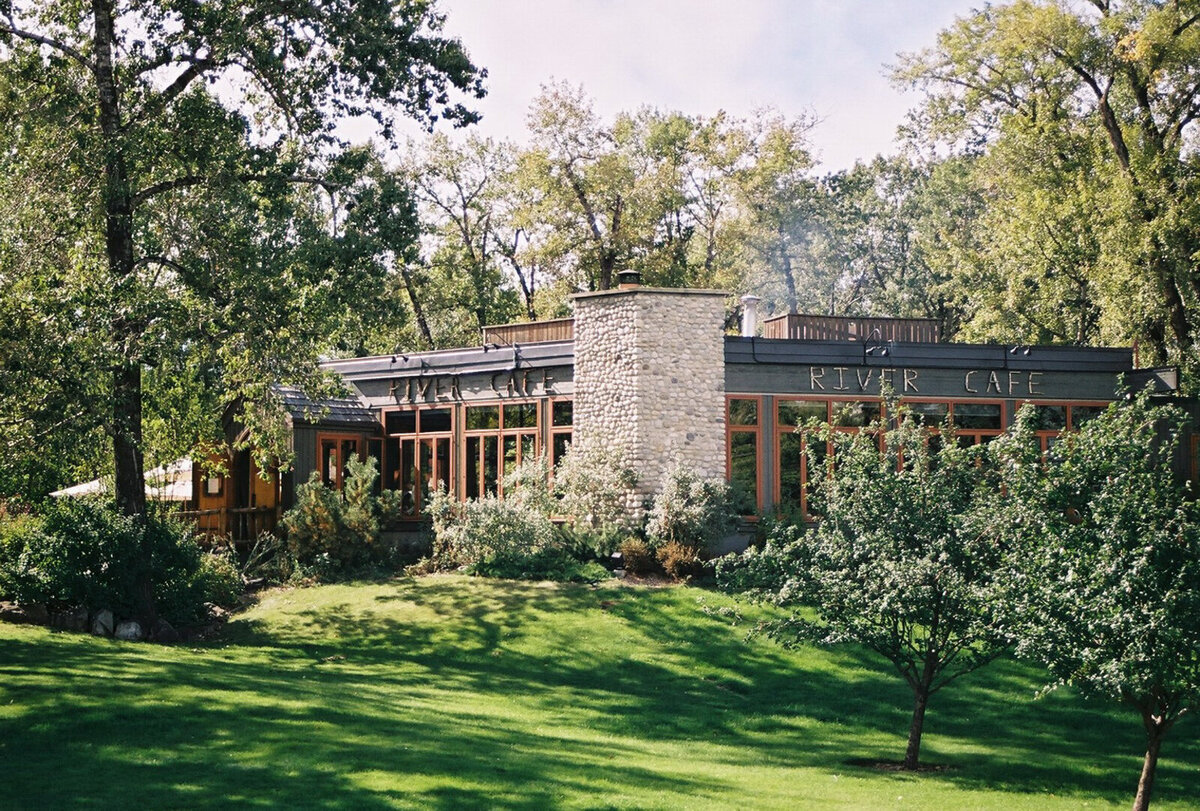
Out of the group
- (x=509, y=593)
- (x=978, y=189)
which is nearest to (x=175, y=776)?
(x=509, y=593)

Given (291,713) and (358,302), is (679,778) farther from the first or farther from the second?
(358,302)

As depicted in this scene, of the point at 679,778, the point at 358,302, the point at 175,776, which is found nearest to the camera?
the point at 175,776

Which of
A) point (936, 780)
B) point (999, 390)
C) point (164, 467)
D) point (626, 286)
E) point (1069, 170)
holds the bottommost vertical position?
point (936, 780)

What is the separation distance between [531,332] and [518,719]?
14.4m

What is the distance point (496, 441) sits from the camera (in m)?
26.5

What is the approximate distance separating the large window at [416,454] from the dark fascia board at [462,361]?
936 millimetres

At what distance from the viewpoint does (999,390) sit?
25.2 m

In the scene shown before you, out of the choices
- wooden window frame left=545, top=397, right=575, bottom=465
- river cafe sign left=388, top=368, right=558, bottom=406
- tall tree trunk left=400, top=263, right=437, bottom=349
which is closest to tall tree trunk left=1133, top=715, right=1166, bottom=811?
wooden window frame left=545, top=397, right=575, bottom=465

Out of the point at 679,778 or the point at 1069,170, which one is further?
the point at 1069,170

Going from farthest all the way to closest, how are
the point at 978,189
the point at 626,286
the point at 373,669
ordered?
the point at 978,189, the point at 626,286, the point at 373,669

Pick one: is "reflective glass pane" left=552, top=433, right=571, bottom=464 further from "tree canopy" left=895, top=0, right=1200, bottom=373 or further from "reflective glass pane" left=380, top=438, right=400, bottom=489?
"tree canopy" left=895, top=0, right=1200, bottom=373

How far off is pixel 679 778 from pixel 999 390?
16.0m

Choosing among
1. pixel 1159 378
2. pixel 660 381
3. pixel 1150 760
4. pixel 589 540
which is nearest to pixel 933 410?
pixel 1159 378

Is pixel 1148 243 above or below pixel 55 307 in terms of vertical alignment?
above
